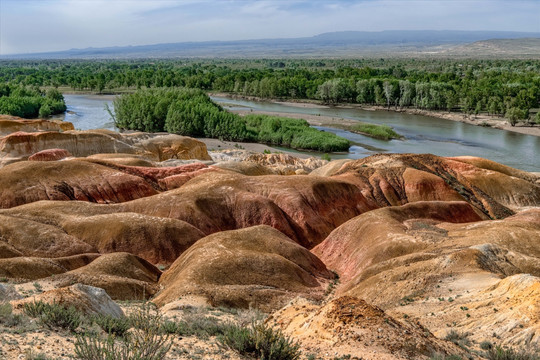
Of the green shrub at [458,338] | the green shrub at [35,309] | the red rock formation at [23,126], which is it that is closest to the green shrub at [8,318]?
the green shrub at [35,309]

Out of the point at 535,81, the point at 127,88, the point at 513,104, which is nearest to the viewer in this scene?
the point at 513,104

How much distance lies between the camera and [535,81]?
12194cm

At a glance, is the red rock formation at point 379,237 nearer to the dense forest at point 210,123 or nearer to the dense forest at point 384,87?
the dense forest at point 210,123

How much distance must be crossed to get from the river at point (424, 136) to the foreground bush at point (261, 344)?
69939mm

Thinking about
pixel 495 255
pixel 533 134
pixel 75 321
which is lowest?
pixel 533 134

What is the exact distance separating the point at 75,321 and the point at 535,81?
419 ft

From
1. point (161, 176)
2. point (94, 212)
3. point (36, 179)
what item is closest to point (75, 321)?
point (94, 212)

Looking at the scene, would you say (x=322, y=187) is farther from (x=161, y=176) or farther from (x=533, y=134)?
(x=533, y=134)

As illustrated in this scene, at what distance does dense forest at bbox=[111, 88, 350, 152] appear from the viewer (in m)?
91.9

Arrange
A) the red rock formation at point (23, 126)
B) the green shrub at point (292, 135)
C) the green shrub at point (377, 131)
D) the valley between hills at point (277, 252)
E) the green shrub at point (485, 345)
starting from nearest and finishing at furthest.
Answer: the valley between hills at point (277, 252) < the green shrub at point (485, 345) < the red rock formation at point (23, 126) < the green shrub at point (292, 135) < the green shrub at point (377, 131)

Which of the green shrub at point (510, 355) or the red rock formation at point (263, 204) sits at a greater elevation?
the green shrub at point (510, 355)

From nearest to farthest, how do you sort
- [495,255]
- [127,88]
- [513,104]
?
[495,255]
[513,104]
[127,88]

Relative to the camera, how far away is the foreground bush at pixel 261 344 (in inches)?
500

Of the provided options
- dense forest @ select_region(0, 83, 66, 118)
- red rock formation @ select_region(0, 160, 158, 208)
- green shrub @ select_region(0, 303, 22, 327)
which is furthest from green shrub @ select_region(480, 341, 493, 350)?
dense forest @ select_region(0, 83, 66, 118)
